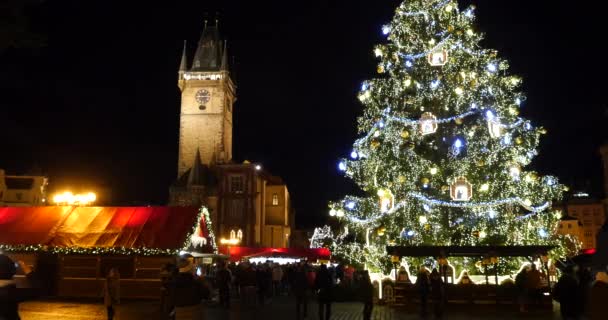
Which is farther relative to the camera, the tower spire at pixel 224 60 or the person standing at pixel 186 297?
the tower spire at pixel 224 60

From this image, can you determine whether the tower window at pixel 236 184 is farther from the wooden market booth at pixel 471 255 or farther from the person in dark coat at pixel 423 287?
the person in dark coat at pixel 423 287

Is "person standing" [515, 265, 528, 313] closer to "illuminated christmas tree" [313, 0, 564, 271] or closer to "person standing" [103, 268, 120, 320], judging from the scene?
"illuminated christmas tree" [313, 0, 564, 271]

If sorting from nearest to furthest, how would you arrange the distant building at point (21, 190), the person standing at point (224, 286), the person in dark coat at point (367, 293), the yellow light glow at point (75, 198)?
the person in dark coat at point (367, 293)
the person standing at point (224, 286)
the yellow light glow at point (75, 198)
the distant building at point (21, 190)

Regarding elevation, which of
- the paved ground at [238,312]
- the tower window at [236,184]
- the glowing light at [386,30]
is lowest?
the paved ground at [238,312]

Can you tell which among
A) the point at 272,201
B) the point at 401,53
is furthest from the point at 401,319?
the point at 272,201

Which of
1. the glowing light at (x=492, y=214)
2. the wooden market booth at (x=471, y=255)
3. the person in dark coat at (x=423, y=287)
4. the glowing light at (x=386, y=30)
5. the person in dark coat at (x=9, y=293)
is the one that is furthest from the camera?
the glowing light at (x=386, y=30)

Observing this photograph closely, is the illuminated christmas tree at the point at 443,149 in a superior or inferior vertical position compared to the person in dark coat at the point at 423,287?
superior

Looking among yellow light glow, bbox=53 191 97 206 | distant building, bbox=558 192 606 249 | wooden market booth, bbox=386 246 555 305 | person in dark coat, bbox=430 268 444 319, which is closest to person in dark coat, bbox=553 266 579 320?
person in dark coat, bbox=430 268 444 319

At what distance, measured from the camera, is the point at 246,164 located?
67688 millimetres

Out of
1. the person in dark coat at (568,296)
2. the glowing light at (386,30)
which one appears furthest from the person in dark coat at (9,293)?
the glowing light at (386,30)

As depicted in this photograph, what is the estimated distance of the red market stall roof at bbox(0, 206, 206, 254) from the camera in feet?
74.3

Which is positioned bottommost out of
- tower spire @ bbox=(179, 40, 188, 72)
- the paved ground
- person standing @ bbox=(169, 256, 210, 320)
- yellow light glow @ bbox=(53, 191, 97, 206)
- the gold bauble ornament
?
the paved ground

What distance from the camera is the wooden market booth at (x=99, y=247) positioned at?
22.6 m

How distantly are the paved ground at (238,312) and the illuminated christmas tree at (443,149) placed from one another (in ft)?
11.7
